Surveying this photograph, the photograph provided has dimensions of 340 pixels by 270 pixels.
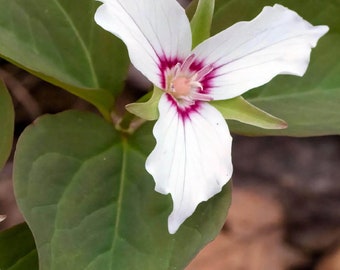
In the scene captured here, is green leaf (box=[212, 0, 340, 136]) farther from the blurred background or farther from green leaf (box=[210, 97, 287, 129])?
the blurred background

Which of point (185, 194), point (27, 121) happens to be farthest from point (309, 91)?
point (27, 121)

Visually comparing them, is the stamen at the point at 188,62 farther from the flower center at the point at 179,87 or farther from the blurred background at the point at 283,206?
the blurred background at the point at 283,206

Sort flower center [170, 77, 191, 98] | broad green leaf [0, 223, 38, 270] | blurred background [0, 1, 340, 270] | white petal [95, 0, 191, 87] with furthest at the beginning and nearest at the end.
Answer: blurred background [0, 1, 340, 270] → broad green leaf [0, 223, 38, 270] → flower center [170, 77, 191, 98] → white petal [95, 0, 191, 87]

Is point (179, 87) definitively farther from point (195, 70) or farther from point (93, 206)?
point (93, 206)

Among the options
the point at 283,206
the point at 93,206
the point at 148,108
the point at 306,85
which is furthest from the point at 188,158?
the point at 283,206

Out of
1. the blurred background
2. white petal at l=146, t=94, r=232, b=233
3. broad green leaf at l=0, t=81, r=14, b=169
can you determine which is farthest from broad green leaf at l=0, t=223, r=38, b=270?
the blurred background

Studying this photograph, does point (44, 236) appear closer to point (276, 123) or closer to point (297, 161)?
point (276, 123)

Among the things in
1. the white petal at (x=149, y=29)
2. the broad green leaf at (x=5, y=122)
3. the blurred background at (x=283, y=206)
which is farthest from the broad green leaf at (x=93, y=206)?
the blurred background at (x=283, y=206)
